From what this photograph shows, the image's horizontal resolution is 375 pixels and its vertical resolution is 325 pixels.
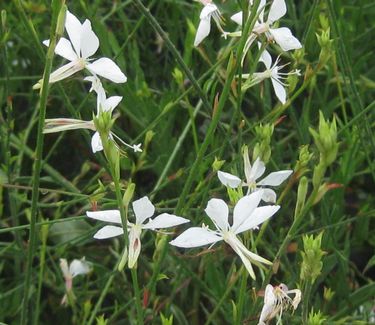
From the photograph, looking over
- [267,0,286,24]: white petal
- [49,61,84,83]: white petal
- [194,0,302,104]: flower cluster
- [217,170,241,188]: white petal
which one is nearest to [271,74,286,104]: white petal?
[194,0,302,104]: flower cluster

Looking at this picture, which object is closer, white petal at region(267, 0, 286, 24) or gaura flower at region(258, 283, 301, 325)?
gaura flower at region(258, 283, 301, 325)

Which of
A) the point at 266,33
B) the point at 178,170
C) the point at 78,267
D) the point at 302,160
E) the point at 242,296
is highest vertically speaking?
Answer: the point at 266,33

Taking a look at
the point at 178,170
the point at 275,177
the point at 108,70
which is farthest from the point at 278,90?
the point at 178,170

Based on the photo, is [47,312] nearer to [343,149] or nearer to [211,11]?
[343,149]

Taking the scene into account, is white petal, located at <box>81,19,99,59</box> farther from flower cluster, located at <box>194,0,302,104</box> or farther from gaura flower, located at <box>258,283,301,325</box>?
gaura flower, located at <box>258,283,301,325</box>

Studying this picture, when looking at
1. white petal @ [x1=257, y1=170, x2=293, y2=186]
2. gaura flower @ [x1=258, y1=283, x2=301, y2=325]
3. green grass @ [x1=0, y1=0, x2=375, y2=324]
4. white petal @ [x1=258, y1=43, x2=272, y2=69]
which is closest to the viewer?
gaura flower @ [x1=258, y1=283, x2=301, y2=325]

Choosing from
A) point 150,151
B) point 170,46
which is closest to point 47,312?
point 150,151

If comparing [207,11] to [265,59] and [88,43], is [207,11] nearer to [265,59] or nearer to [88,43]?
[265,59]
